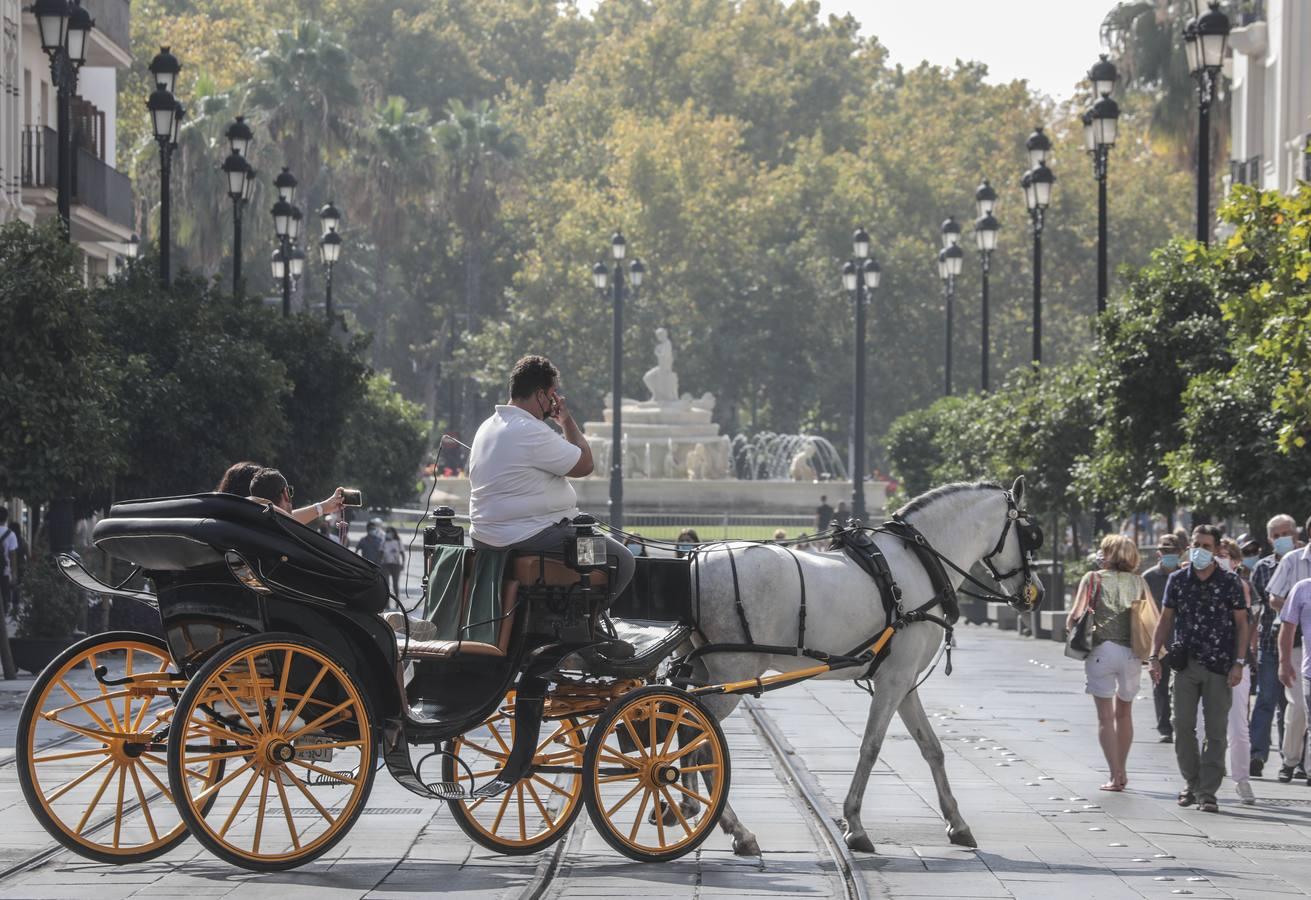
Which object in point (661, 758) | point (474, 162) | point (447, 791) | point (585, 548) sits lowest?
point (447, 791)

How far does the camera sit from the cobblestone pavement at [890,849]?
33.5 ft

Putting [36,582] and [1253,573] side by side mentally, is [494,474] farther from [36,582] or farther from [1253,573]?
[36,582]

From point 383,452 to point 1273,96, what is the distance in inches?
725

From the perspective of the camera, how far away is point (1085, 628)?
1500 centimetres

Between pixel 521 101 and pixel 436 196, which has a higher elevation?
pixel 521 101

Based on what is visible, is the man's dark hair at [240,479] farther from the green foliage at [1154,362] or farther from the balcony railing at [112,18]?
the balcony railing at [112,18]

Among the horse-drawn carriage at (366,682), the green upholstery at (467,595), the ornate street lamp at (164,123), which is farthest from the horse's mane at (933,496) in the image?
the ornate street lamp at (164,123)

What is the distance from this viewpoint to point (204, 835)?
9.56 metres

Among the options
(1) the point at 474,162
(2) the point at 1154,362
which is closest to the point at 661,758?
(2) the point at 1154,362

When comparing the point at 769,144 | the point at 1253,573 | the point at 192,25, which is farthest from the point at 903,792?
the point at 769,144

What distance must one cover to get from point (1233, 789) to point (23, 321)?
39.5ft

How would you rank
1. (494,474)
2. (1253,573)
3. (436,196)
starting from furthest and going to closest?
(436,196)
(1253,573)
(494,474)

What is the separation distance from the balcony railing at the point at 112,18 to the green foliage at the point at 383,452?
7.81m

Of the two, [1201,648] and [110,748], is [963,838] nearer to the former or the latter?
[1201,648]
